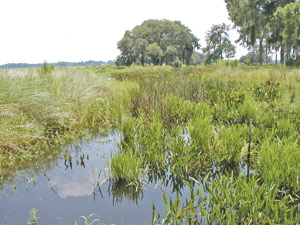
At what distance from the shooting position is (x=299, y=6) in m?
17.9

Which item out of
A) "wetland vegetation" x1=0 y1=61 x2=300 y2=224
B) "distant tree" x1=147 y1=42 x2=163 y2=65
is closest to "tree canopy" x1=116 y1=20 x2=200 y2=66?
"distant tree" x1=147 y1=42 x2=163 y2=65

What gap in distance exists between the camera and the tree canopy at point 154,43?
4641cm

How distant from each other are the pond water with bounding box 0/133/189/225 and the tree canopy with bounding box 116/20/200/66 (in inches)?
1696

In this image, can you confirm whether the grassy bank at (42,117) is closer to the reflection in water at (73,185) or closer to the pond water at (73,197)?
the pond water at (73,197)

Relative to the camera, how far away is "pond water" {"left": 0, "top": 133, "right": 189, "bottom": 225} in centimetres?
285

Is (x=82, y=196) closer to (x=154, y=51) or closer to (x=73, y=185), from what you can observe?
(x=73, y=185)

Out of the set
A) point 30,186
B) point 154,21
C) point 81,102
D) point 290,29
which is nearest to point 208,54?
point 154,21

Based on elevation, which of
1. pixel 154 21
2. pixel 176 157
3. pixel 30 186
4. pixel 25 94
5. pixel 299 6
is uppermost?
pixel 154 21

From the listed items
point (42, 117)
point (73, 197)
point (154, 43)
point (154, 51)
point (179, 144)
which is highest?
point (154, 43)

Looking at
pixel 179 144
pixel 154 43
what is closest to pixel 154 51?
pixel 154 43

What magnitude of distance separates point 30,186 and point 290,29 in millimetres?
22078

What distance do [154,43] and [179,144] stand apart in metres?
44.7

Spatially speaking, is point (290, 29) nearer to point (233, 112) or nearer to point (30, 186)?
point (233, 112)

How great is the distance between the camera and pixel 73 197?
10.9ft
